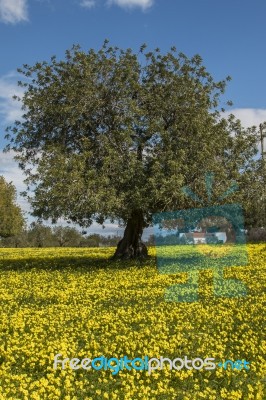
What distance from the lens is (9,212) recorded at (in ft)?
250

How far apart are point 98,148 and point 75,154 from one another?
1529 millimetres

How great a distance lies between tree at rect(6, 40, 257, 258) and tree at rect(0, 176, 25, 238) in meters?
47.5

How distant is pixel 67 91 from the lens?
26562mm

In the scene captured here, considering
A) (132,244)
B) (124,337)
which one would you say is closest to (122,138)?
(132,244)

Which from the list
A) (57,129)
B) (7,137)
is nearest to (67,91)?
(57,129)

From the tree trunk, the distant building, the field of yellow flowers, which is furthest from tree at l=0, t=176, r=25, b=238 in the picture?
the field of yellow flowers

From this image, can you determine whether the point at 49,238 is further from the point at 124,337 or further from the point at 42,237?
the point at 124,337

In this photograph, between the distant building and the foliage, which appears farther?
the distant building

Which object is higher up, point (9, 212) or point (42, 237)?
point (9, 212)

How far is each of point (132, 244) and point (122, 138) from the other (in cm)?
895

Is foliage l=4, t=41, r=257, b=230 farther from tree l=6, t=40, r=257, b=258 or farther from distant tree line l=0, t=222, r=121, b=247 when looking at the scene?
distant tree line l=0, t=222, r=121, b=247

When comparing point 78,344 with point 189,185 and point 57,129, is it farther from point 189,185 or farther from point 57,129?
point 57,129

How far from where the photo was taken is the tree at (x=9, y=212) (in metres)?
75.2

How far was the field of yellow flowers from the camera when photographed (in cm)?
823
